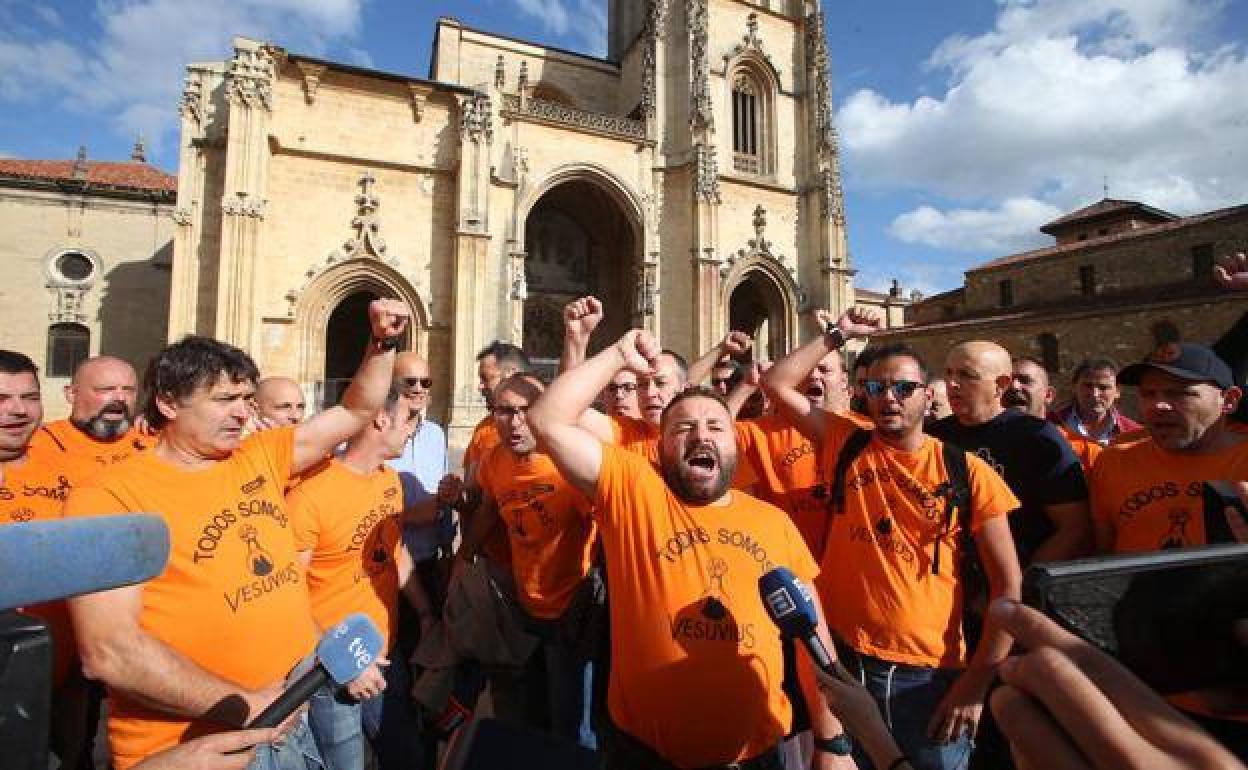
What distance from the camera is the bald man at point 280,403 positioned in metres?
3.62

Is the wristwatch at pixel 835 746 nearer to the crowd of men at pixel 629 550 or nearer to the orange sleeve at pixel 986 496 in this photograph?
the crowd of men at pixel 629 550

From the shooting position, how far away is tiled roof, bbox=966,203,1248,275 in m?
20.5

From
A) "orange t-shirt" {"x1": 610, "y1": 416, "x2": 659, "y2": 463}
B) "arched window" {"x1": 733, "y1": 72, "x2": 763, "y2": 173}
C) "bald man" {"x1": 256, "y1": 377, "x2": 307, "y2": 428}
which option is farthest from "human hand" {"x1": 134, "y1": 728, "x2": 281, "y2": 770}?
"arched window" {"x1": 733, "y1": 72, "x2": 763, "y2": 173}

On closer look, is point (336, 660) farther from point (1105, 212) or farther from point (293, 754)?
point (1105, 212)

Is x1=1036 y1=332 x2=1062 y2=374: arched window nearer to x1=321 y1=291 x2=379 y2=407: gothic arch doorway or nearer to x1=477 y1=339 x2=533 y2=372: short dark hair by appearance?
x1=477 y1=339 x2=533 y2=372: short dark hair

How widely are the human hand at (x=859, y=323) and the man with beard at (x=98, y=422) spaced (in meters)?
3.47

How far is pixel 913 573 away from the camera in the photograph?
91.1 inches

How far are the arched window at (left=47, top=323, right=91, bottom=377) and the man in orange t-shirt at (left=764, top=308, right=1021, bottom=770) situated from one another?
88.9 ft

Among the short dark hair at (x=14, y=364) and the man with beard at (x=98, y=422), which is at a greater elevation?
the short dark hair at (x=14, y=364)

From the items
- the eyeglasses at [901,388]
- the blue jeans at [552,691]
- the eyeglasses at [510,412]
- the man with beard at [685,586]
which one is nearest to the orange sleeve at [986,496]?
the eyeglasses at [901,388]

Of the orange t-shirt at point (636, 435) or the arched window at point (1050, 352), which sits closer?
the orange t-shirt at point (636, 435)

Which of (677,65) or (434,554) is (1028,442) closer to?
(434,554)

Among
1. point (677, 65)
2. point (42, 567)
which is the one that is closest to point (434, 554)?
point (42, 567)

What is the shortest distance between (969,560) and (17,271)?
29363 mm
